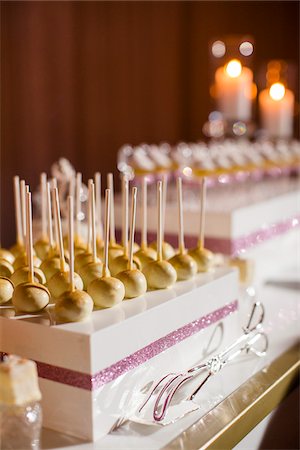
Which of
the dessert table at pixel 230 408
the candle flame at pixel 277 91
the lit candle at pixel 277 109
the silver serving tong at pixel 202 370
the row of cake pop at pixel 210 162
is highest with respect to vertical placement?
the candle flame at pixel 277 91

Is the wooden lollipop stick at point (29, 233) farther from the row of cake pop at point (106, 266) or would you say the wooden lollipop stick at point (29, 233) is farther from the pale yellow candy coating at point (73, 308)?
the pale yellow candy coating at point (73, 308)

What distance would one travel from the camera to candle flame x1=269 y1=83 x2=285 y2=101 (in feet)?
12.3

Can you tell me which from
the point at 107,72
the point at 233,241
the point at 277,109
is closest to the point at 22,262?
the point at 233,241

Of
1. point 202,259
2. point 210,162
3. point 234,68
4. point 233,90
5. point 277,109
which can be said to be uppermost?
point 234,68

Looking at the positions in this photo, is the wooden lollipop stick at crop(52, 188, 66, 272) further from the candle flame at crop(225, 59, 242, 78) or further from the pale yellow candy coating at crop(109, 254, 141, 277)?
the candle flame at crop(225, 59, 242, 78)

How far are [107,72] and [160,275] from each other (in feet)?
13.0

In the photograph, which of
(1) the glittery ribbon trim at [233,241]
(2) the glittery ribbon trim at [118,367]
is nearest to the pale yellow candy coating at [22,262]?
(2) the glittery ribbon trim at [118,367]

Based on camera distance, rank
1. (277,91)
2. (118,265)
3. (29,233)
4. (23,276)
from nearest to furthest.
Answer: (29,233), (23,276), (118,265), (277,91)

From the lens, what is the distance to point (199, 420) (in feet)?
4.86

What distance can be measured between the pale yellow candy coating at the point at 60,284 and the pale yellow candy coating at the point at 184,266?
306 mm

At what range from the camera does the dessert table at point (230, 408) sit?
138 centimetres

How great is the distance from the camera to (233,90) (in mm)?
3342

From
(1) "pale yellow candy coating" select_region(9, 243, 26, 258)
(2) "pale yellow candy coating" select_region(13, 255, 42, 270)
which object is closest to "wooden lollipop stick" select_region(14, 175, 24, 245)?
(1) "pale yellow candy coating" select_region(9, 243, 26, 258)

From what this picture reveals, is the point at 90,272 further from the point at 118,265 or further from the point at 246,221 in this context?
the point at 246,221
